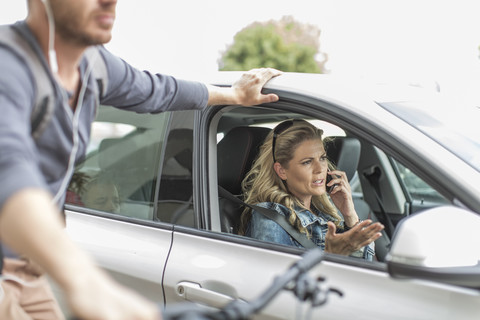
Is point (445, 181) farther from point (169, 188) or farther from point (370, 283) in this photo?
point (169, 188)

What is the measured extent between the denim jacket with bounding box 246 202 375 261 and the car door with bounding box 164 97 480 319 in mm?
159

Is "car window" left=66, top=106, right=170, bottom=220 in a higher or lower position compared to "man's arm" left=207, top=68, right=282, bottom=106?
lower

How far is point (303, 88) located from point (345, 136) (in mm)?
1146

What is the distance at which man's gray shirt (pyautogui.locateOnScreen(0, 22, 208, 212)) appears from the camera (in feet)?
2.98

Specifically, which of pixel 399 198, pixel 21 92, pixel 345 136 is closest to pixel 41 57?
pixel 21 92

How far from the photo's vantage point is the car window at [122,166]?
228 centimetres

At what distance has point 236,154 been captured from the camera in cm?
251

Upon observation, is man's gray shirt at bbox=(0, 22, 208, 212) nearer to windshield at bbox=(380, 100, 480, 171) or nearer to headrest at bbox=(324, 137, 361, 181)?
windshield at bbox=(380, 100, 480, 171)

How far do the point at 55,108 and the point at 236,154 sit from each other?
1.36m

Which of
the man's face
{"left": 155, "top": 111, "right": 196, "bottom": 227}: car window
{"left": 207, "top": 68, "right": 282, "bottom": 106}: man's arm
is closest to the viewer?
the man's face

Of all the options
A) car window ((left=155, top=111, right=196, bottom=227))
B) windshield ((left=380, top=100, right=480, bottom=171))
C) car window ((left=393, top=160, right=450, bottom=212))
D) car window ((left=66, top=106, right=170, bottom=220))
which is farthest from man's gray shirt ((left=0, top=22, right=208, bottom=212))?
car window ((left=393, top=160, right=450, bottom=212))

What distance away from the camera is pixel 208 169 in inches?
85.8

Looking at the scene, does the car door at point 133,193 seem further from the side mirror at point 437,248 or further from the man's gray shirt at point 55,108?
the side mirror at point 437,248

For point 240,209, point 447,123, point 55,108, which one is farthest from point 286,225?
point 55,108
